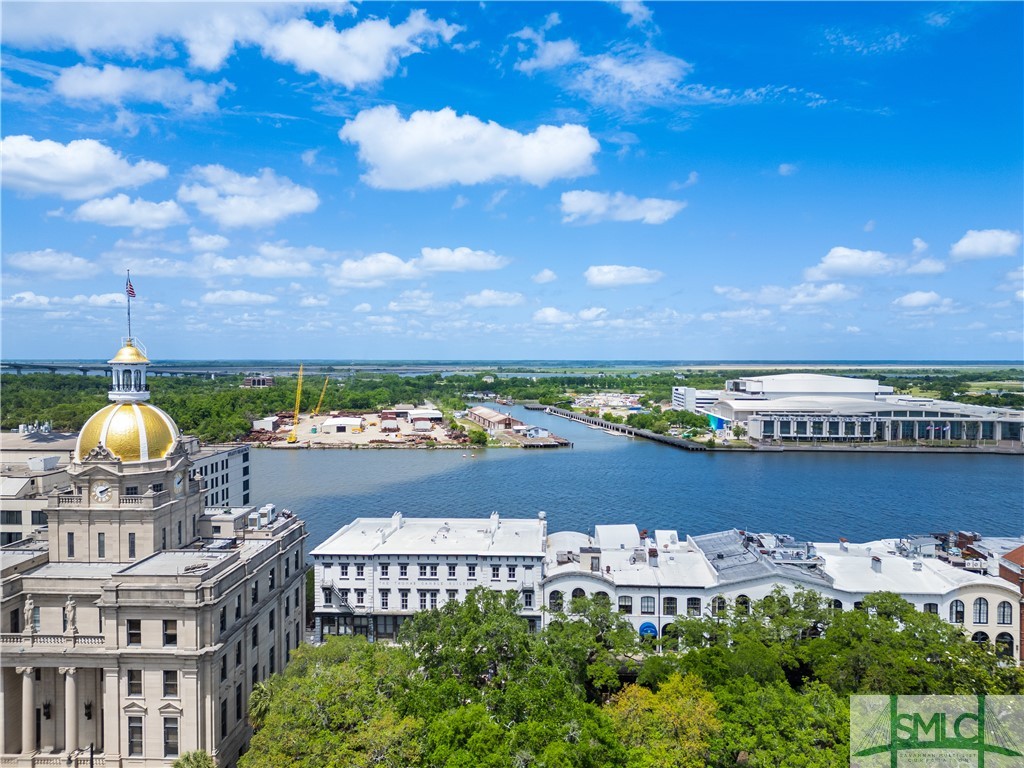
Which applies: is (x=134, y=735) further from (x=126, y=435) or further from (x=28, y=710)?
(x=126, y=435)

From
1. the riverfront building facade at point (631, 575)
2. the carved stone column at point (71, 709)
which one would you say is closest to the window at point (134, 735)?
the carved stone column at point (71, 709)

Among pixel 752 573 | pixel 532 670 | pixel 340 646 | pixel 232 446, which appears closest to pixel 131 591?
pixel 340 646

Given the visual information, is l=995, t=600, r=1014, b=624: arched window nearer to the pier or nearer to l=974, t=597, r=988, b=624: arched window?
l=974, t=597, r=988, b=624: arched window

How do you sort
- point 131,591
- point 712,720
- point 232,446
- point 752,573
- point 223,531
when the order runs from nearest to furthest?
1. point 712,720
2. point 131,591
3. point 223,531
4. point 752,573
5. point 232,446

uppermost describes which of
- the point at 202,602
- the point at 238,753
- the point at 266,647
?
the point at 202,602

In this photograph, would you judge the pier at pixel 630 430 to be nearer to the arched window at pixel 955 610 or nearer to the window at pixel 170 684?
the arched window at pixel 955 610

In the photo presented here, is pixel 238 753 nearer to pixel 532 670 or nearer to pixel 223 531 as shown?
pixel 223 531
